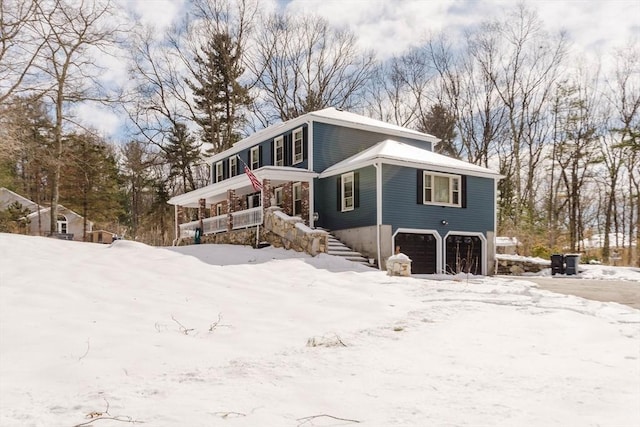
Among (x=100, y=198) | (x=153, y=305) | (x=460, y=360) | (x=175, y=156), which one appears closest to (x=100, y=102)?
(x=175, y=156)

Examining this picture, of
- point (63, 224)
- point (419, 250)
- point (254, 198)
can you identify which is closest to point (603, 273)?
point (419, 250)

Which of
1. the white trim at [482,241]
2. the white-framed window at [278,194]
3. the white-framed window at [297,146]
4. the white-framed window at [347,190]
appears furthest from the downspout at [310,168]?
the white trim at [482,241]

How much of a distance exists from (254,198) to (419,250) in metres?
9.42

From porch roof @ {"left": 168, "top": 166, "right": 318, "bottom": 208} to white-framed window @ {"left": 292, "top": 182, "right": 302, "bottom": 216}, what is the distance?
69cm

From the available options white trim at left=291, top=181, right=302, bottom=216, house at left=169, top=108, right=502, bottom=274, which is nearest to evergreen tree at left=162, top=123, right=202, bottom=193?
house at left=169, top=108, right=502, bottom=274

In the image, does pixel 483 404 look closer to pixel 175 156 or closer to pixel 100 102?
pixel 100 102

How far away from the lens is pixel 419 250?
17.4 metres

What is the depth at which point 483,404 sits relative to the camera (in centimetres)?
350

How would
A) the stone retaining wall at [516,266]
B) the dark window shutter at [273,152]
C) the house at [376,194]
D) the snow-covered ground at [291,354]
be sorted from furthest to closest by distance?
1. the dark window shutter at [273,152]
2. the stone retaining wall at [516,266]
3. the house at [376,194]
4. the snow-covered ground at [291,354]

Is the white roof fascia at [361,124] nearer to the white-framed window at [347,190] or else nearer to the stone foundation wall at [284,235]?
the white-framed window at [347,190]

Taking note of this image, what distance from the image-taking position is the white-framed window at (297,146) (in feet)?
65.7

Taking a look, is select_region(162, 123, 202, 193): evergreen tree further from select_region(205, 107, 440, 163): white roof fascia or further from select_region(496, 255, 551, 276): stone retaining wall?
select_region(496, 255, 551, 276): stone retaining wall

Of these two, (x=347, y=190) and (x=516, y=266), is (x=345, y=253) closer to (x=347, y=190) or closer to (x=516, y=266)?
(x=347, y=190)

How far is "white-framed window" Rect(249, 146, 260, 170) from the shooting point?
77.0ft
